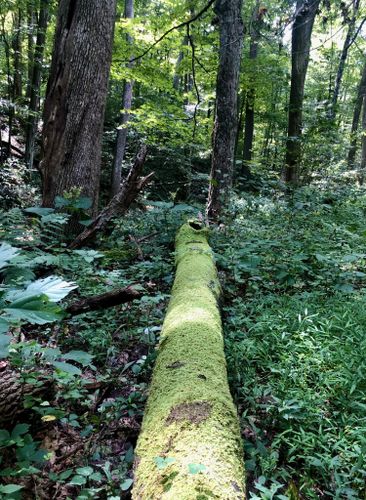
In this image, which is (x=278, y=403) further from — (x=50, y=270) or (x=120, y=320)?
(x=50, y=270)

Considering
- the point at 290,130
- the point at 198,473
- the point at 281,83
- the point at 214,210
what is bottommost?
the point at 198,473

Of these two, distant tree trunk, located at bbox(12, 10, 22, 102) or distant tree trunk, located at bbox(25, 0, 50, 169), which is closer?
distant tree trunk, located at bbox(25, 0, 50, 169)

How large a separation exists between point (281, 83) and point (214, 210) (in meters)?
9.07

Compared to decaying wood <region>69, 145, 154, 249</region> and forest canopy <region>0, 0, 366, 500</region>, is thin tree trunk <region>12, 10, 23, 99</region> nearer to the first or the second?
forest canopy <region>0, 0, 366, 500</region>

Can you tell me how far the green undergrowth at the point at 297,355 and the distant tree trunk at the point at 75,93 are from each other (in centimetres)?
234

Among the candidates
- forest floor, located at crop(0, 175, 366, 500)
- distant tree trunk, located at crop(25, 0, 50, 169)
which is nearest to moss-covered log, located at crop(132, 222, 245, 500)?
forest floor, located at crop(0, 175, 366, 500)

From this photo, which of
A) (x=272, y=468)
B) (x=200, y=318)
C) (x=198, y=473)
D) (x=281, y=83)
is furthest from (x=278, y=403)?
(x=281, y=83)

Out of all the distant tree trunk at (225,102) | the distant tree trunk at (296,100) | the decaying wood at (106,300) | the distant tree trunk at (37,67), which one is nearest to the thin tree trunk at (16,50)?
the distant tree trunk at (37,67)

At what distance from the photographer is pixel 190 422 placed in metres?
1.75

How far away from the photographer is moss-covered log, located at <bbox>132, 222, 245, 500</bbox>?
1439 millimetres

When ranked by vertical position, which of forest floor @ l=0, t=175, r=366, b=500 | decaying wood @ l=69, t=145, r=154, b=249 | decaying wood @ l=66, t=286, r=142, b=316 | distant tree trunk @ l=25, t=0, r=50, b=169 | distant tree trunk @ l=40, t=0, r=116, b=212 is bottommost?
forest floor @ l=0, t=175, r=366, b=500

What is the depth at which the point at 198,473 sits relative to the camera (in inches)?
56.5

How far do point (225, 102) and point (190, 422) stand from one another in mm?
6399

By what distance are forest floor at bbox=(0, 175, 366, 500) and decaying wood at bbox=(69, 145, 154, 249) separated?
1.17 ft
